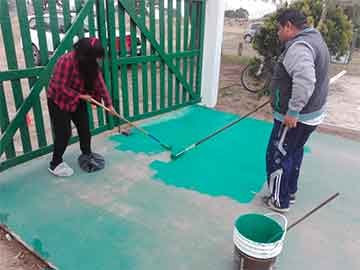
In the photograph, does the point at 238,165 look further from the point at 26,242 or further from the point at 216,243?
the point at 26,242

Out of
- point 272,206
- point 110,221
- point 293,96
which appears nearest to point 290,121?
point 293,96

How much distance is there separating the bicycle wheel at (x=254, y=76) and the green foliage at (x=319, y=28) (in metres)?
0.34

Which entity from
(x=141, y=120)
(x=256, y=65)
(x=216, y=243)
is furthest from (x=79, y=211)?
(x=256, y=65)

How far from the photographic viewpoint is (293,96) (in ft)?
7.12

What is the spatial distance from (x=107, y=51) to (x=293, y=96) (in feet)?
8.11

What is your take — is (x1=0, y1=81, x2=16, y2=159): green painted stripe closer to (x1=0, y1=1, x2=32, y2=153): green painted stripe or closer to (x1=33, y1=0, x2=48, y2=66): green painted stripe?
(x1=0, y1=1, x2=32, y2=153): green painted stripe

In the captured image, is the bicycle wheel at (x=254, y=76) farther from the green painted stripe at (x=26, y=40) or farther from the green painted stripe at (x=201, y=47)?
the green painted stripe at (x=26, y=40)

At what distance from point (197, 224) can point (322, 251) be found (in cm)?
95

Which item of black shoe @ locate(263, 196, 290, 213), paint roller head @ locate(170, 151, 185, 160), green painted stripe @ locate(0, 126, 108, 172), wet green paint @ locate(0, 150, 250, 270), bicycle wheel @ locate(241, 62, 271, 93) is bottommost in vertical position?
wet green paint @ locate(0, 150, 250, 270)

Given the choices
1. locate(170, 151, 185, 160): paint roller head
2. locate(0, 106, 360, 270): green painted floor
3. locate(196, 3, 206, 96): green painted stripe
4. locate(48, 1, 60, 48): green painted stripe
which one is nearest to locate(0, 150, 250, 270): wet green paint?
locate(0, 106, 360, 270): green painted floor

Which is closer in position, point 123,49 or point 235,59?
point 123,49

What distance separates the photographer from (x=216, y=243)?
7.64 ft

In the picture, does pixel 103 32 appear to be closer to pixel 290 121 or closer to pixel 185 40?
pixel 185 40

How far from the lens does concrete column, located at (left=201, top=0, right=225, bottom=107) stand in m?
4.87
